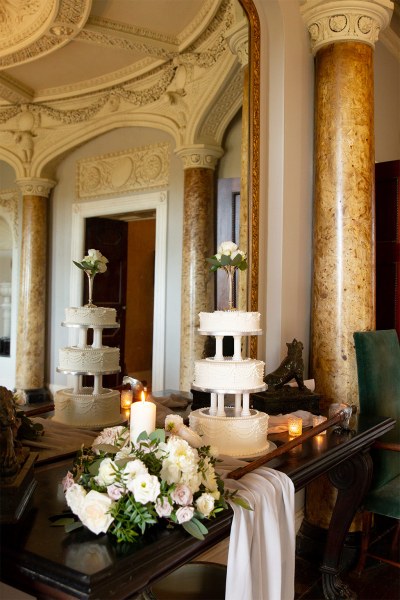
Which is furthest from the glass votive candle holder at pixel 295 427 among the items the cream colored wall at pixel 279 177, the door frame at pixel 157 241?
the cream colored wall at pixel 279 177

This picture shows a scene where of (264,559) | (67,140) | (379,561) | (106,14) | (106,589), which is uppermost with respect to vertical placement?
(106,14)

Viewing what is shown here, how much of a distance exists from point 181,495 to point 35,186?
124 centimetres

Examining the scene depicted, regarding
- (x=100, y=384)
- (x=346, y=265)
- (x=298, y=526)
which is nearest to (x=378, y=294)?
(x=346, y=265)

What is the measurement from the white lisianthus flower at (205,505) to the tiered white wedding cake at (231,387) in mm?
710

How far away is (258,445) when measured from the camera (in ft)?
7.47

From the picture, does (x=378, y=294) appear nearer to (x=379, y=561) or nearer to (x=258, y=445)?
(x=379, y=561)

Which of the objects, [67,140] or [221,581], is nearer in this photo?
[221,581]

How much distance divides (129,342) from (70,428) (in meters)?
0.43

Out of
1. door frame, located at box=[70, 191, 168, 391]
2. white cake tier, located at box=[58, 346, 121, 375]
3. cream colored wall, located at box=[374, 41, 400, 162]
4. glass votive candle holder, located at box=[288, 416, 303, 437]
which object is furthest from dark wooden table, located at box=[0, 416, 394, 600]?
cream colored wall, located at box=[374, 41, 400, 162]

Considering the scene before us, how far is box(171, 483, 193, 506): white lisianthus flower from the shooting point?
1.44m

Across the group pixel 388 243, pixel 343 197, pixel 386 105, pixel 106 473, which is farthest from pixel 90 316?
pixel 386 105

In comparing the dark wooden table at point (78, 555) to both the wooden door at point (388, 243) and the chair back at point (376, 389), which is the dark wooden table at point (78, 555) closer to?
the chair back at point (376, 389)

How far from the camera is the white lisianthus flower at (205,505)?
149 centimetres

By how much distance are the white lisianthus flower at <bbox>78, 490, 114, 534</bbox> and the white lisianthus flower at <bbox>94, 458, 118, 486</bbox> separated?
5 cm
